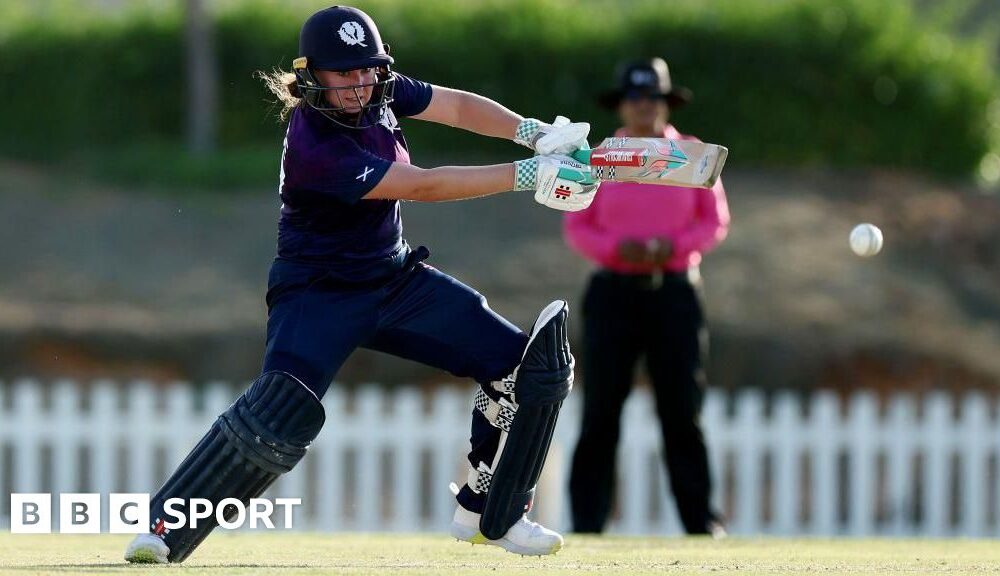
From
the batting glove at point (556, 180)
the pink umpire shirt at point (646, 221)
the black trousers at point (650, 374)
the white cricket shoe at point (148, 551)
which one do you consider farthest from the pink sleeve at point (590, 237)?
the white cricket shoe at point (148, 551)

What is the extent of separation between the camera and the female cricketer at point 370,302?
4.74 metres

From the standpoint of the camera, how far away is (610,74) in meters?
15.5

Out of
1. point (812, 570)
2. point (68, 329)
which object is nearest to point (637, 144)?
point (812, 570)

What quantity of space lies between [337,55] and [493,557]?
5.17ft

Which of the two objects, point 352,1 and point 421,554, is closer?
point 421,554

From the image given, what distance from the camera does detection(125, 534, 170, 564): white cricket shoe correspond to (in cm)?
474

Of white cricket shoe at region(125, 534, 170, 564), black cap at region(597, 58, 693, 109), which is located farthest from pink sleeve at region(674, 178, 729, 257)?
white cricket shoe at region(125, 534, 170, 564)

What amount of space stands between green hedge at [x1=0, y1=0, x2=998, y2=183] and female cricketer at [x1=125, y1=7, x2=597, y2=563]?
982cm

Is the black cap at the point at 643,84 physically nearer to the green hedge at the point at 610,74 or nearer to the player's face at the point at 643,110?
the player's face at the point at 643,110

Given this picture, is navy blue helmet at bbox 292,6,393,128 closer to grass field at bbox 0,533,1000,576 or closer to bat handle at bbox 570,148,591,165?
bat handle at bbox 570,148,591,165

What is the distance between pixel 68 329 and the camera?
41.9ft

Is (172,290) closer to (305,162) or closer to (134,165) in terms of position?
(134,165)

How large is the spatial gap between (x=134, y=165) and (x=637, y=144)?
445 inches

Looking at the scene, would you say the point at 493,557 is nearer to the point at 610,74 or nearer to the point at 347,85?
the point at 347,85
